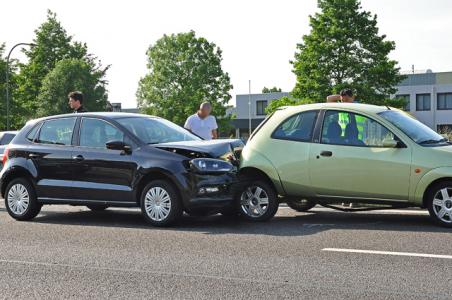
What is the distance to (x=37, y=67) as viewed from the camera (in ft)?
198

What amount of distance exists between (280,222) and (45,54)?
5561 centimetres

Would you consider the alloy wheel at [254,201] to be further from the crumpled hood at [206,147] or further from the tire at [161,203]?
the tire at [161,203]

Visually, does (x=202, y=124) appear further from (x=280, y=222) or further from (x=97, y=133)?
(x=280, y=222)

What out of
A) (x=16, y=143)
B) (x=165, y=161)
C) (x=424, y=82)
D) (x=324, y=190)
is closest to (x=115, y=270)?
(x=165, y=161)

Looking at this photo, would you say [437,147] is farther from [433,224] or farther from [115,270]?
[115,270]

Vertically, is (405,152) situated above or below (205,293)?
above

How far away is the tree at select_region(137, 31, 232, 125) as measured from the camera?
63812 mm

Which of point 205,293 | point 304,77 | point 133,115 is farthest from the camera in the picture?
point 304,77

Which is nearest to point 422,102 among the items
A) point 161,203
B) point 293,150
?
point 293,150

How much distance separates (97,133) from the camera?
10.0 metres

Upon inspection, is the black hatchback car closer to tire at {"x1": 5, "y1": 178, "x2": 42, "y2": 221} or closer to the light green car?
tire at {"x1": 5, "y1": 178, "x2": 42, "y2": 221}

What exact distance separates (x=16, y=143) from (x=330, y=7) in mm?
40881

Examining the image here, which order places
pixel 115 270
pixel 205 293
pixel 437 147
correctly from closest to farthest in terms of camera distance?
pixel 205 293 < pixel 115 270 < pixel 437 147

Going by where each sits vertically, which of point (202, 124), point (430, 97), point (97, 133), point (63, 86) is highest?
point (63, 86)
